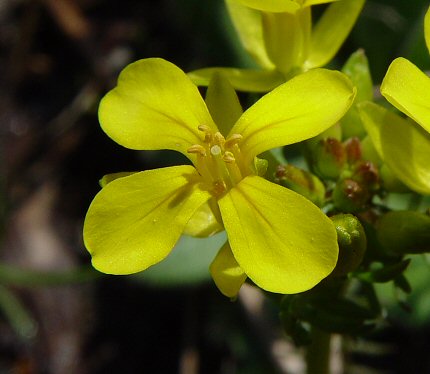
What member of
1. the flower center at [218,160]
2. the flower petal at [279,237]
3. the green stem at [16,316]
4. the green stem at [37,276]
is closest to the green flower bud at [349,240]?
the flower petal at [279,237]

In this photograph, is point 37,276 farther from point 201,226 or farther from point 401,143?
point 401,143

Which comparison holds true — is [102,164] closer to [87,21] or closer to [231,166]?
[87,21]

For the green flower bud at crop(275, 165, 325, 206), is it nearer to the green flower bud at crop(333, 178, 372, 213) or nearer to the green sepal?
the green flower bud at crop(333, 178, 372, 213)

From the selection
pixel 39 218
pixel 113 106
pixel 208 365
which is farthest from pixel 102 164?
pixel 113 106

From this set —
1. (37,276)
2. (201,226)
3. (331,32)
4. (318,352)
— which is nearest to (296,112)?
(201,226)

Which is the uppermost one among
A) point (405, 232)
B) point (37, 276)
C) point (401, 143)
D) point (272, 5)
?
point (272, 5)

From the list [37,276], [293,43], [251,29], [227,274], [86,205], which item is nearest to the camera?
[227,274]

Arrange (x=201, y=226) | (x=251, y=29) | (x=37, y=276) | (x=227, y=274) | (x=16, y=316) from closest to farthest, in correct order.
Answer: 1. (x=227, y=274)
2. (x=201, y=226)
3. (x=251, y=29)
4. (x=37, y=276)
5. (x=16, y=316)
